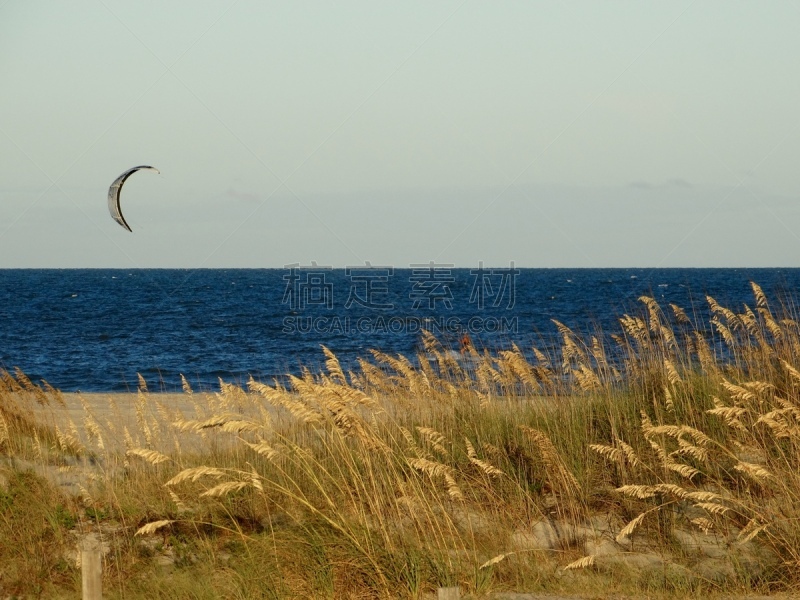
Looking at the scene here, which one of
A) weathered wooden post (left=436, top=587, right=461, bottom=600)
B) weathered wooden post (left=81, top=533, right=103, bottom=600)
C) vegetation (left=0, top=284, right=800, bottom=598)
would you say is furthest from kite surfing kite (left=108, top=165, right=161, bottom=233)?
weathered wooden post (left=436, top=587, right=461, bottom=600)

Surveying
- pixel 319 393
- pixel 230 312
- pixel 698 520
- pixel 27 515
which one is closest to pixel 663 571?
pixel 698 520

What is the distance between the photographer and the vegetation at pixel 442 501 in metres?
4.95

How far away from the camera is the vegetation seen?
16.2 ft

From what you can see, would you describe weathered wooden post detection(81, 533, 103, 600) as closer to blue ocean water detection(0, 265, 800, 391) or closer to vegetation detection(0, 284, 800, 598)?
vegetation detection(0, 284, 800, 598)

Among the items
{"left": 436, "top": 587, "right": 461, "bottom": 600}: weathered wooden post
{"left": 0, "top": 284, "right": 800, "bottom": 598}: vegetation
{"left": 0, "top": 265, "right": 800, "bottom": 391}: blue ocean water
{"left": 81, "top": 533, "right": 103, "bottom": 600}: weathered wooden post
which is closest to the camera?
{"left": 436, "top": 587, "right": 461, "bottom": 600}: weathered wooden post

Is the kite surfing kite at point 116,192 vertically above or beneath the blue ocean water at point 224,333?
above

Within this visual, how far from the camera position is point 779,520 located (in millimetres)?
5156

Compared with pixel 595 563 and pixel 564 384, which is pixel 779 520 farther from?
pixel 564 384

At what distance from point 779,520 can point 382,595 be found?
2.63 meters

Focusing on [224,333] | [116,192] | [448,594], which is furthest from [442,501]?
[224,333]

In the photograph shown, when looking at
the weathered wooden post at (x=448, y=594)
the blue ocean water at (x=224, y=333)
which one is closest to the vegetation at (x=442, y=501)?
the weathered wooden post at (x=448, y=594)

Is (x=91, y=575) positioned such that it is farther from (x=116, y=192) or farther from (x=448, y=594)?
(x=116, y=192)

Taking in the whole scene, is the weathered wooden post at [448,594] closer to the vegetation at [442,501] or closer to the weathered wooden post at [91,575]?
the vegetation at [442,501]

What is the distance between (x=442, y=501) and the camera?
6270 mm
